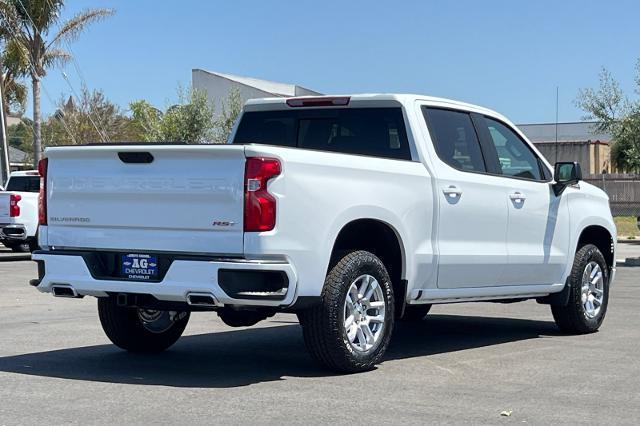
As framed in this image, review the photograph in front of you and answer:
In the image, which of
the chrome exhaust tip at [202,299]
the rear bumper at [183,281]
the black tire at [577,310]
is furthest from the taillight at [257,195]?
the black tire at [577,310]

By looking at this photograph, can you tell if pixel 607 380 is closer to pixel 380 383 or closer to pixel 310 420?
pixel 380 383

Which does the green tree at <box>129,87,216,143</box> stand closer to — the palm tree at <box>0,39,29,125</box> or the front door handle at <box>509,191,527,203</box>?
the palm tree at <box>0,39,29,125</box>

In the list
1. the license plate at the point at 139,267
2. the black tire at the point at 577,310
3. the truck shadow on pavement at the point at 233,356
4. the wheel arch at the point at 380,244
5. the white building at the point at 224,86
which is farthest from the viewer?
the white building at the point at 224,86

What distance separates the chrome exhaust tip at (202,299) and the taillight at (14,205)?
15.5m

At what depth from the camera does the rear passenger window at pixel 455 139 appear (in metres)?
9.24

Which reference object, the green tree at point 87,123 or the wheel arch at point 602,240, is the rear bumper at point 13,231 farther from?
the green tree at point 87,123

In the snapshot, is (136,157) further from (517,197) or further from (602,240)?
(602,240)

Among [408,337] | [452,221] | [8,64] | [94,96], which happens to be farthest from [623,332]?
[94,96]

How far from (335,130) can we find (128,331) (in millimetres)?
2410

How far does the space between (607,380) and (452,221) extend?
1852 millimetres

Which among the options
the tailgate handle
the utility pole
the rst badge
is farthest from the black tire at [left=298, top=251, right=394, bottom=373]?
the utility pole

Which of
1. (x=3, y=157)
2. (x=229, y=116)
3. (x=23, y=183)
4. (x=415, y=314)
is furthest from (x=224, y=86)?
(x=415, y=314)

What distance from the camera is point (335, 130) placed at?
31.2ft

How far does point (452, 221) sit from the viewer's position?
355 inches
